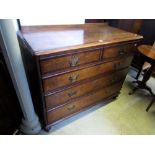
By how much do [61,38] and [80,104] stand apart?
0.80 m

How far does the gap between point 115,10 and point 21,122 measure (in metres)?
1.49

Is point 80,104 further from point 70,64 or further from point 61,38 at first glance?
point 61,38

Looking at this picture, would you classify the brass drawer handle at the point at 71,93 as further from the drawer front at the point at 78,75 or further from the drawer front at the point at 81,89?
the drawer front at the point at 78,75

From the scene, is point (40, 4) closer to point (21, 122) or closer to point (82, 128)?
point (21, 122)

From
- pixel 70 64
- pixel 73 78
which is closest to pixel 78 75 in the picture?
pixel 73 78

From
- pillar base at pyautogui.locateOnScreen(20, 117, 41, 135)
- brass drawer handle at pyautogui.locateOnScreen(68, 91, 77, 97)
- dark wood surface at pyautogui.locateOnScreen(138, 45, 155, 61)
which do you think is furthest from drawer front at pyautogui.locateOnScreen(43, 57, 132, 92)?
pillar base at pyautogui.locateOnScreen(20, 117, 41, 135)

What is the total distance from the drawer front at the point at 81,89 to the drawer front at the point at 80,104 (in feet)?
0.31

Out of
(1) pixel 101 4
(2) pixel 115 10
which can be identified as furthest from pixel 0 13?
(2) pixel 115 10

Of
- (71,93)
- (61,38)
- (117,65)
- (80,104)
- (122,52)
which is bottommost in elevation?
(80,104)

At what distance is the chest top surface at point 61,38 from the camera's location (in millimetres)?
952

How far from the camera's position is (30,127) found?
1.38 metres

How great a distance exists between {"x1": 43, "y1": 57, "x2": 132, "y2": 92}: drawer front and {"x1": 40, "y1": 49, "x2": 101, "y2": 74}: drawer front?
0.08 m

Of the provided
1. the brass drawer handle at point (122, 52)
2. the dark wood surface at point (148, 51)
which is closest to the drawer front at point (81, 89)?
the brass drawer handle at point (122, 52)

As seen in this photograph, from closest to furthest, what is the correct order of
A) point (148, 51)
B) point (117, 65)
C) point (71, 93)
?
point (71, 93), point (117, 65), point (148, 51)
